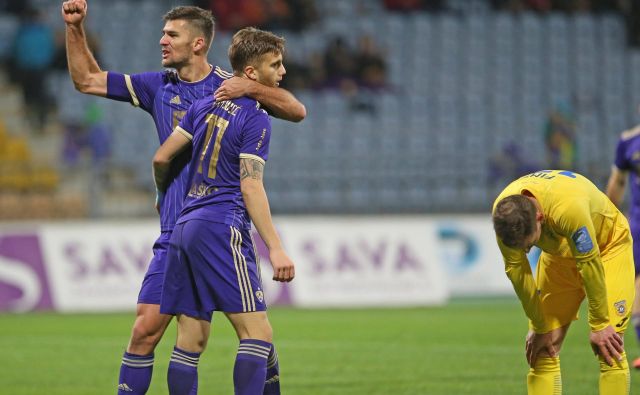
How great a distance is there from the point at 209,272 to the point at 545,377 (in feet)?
6.42

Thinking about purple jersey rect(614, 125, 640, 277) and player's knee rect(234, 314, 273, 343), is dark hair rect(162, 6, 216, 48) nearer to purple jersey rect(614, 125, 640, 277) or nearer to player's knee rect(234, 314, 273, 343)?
player's knee rect(234, 314, 273, 343)

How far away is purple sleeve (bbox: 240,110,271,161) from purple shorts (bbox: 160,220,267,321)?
1.26ft

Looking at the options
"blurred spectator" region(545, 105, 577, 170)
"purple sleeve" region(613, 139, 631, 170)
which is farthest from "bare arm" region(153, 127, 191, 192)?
"blurred spectator" region(545, 105, 577, 170)

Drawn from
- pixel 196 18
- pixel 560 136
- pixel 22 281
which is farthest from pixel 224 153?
pixel 560 136

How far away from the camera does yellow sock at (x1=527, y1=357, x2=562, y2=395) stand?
19.0ft

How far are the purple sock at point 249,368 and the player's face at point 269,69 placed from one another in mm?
1283

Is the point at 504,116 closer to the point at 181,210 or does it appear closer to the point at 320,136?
the point at 320,136

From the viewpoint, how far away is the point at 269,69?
5.31 m

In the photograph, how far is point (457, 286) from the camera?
51.5 ft

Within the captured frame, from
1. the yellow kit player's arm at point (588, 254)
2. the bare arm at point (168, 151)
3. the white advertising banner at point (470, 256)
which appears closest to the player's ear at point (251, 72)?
the bare arm at point (168, 151)

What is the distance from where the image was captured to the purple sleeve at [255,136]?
5168 mm

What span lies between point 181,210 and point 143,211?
35.8 feet

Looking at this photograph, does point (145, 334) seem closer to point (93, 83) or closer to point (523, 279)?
point (93, 83)

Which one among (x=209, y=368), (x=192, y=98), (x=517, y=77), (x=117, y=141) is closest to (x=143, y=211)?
(x=117, y=141)
